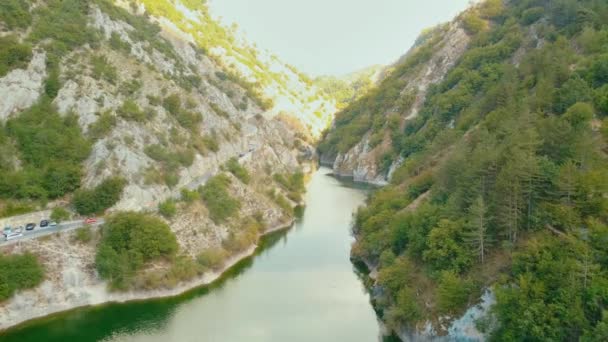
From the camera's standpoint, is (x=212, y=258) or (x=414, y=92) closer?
(x=212, y=258)

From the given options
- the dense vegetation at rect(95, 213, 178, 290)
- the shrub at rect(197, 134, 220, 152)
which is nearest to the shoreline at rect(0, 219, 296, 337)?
the dense vegetation at rect(95, 213, 178, 290)

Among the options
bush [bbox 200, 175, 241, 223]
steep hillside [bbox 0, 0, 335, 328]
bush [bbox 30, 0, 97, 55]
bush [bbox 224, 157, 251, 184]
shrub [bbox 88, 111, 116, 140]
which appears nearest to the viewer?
steep hillside [bbox 0, 0, 335, 328]

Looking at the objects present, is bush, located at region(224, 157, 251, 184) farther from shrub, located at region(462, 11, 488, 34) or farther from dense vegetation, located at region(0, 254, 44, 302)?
shrub, located at region(462, 11, 488, 34)

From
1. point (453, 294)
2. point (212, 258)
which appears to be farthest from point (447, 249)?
point (212, 258)

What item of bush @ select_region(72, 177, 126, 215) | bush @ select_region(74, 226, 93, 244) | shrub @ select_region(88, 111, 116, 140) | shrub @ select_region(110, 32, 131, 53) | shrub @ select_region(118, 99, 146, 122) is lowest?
bush @ select_region(74, 226, 93, 244)

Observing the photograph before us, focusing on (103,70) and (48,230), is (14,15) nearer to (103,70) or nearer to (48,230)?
(103,70)

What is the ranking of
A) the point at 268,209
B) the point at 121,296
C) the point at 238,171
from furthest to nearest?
1. the point at 238,171
2. the point at 268,209
3. the point at 121,296

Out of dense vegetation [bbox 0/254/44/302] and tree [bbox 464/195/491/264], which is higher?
dense vegetation [bbox 0/254/44/302]
